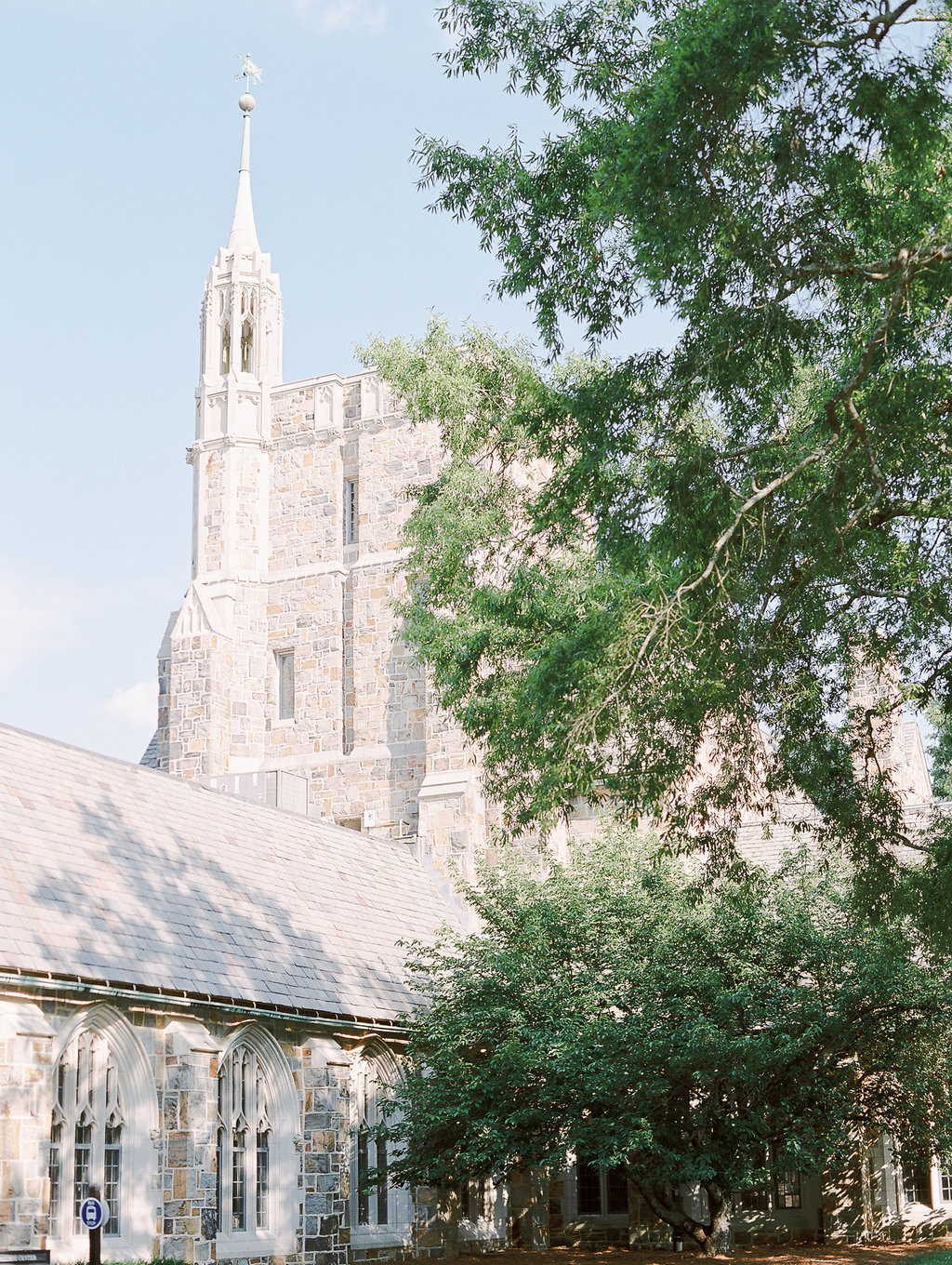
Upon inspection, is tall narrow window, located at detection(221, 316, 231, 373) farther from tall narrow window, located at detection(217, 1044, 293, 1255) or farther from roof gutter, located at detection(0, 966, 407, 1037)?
tall narrow window, located at detection(217, 1044, 293, 1255)

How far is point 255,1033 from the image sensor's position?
19016mm

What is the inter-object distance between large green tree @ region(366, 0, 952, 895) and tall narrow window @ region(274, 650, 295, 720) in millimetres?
20064

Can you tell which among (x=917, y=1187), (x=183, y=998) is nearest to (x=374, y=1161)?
(x=183, y=998)

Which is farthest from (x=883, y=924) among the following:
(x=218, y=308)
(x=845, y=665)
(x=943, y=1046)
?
(x=218, y=308)

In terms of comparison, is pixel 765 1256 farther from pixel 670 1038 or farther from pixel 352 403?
pixel 352 403

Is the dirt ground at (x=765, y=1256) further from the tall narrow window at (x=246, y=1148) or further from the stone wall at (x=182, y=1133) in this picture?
the tall narrow window at (x=246, y=1148)

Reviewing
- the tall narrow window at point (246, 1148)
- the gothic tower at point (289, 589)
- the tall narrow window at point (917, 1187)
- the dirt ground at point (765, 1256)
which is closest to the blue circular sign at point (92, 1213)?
the tall narrow window at point (246, 1148)

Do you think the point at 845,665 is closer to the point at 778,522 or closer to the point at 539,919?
the point at 778,522

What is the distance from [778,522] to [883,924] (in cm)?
613

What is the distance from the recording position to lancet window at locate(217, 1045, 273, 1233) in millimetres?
18250

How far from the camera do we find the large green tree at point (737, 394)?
34.2ft

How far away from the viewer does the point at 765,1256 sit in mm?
21984

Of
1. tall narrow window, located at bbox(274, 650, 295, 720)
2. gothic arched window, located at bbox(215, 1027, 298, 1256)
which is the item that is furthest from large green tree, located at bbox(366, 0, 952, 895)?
tall narrow window, located at bbox(274, 650, 295, 720)

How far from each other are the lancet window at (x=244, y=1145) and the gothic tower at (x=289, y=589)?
41.4 feet
